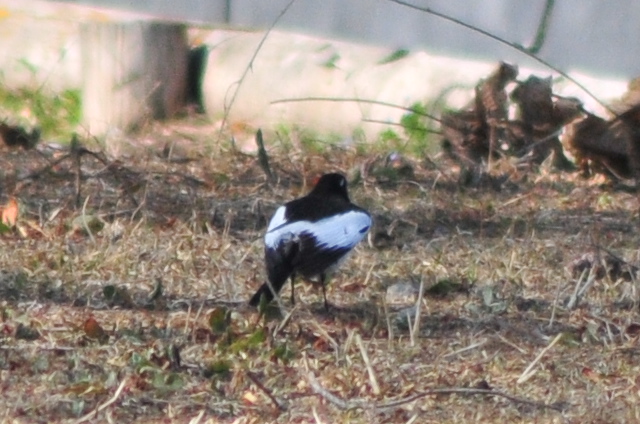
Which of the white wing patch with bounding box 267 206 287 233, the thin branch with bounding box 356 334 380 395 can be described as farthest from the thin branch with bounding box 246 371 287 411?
the white wing patch with bounding box 267 206 287 233

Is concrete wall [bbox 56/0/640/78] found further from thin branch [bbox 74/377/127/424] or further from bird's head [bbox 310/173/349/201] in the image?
thin branch [bbox 74/377/127/424]

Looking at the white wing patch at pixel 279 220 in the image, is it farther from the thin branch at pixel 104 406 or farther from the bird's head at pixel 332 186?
the thin branch at pixel 104 406

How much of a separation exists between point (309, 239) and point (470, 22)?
3968mm

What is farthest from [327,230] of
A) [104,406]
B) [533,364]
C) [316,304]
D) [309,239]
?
[104,406]

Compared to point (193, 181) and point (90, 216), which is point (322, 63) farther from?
point (90, 216)

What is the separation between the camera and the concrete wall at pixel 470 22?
816 cm

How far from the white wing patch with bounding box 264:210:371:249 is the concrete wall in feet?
10.5

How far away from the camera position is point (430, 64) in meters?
8.66

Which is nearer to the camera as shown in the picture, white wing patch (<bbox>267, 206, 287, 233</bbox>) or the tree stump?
white wing patch (<bbox>267, 206, 287, 233</bbox>)

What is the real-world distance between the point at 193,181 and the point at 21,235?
1.37m

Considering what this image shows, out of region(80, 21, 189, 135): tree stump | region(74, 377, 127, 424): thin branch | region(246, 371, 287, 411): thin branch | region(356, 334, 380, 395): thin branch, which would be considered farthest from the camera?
region(80, 21, 189, 135): tree stump

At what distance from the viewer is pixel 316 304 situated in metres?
5.29

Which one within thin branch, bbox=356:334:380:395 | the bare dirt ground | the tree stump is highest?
thin branch, bbox=356:334:380:395

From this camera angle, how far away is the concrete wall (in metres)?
8.16
